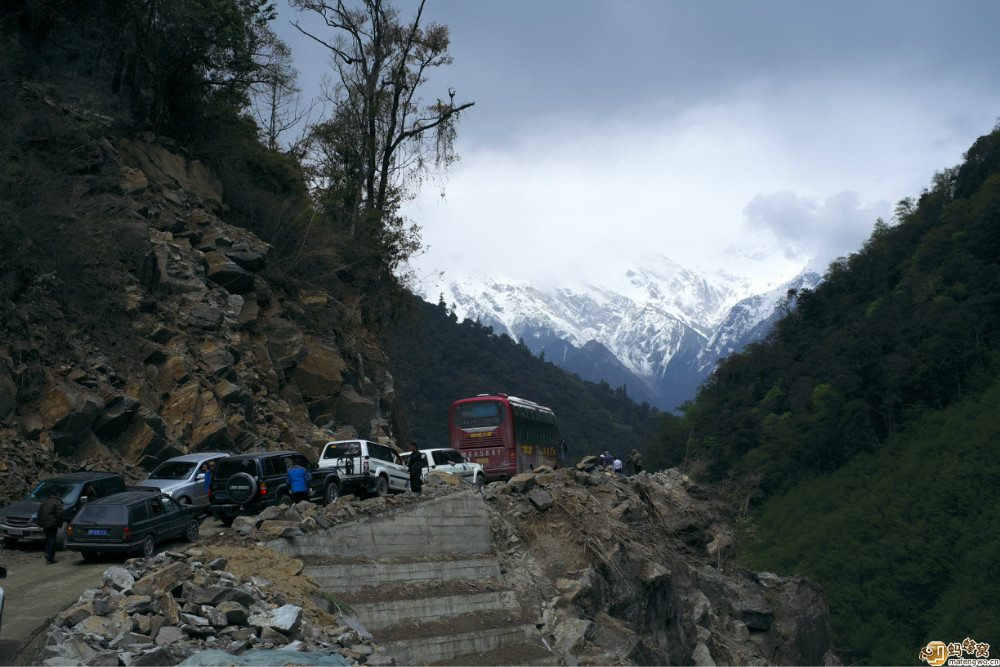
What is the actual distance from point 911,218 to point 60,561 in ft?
377

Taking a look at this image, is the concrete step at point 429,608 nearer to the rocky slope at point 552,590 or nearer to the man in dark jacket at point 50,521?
the rocky slope at point 552,590

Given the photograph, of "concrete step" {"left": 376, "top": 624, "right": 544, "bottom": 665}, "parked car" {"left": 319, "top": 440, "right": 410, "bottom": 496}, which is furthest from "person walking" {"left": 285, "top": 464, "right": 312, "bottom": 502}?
"concrete step" {"left": 376, "top": 624, "right": 544, "bottom": 665}

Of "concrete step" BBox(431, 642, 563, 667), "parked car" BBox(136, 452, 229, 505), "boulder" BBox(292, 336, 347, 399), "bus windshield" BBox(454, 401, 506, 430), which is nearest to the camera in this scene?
"concrete step" BBox(431, 642, 563, 667)

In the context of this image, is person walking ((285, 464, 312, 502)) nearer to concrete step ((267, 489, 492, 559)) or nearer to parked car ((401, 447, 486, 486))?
concrete step ((267, 489, 492, 559))

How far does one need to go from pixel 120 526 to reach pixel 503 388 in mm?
118159

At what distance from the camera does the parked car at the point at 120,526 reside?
16.6 m

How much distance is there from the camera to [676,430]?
106 m

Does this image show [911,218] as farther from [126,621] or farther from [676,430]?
[126,621]

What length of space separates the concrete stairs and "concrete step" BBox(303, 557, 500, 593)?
0.02m

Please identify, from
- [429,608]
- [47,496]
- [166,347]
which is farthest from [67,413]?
[429,608]

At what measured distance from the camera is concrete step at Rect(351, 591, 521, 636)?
1483 cm

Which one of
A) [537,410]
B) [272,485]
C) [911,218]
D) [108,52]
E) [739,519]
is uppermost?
[911,218]

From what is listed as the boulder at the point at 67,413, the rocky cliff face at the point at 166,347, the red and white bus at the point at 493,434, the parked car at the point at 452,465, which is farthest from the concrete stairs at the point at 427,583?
the red and white bus at the point at 493,434

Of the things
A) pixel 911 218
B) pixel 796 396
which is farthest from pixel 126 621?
pixel 911 218
